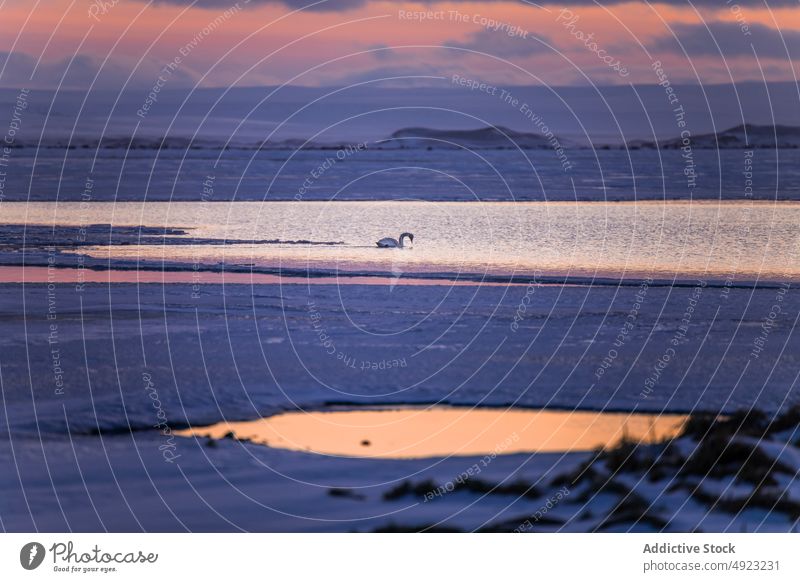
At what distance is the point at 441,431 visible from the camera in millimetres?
9336

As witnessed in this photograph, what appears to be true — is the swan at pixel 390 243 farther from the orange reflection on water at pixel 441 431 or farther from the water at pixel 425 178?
the orange reflection on water at pixel 441 431

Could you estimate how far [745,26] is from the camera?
10.8m

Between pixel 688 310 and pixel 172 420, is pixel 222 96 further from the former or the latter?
pixel 688 310

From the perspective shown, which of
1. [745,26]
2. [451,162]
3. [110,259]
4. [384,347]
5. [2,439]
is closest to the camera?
[2,439]

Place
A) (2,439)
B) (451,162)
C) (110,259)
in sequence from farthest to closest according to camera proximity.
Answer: (451,162), (110,259), (2,439)

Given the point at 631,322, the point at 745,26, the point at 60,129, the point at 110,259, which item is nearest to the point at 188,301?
the point at 110,259

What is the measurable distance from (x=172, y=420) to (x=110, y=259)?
3.24m

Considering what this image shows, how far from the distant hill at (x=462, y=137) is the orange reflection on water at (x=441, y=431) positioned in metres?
3.47

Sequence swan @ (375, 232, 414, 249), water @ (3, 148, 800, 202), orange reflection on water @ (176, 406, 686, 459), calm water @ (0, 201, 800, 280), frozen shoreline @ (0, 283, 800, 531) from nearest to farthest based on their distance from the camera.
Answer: frozen shoreline @ (0, 283, 800, 531), orange reflection on water @ (176, 406, 686, 459), calm water @ (0, 201, 800, 280), swan @ (375, 232, 414, 249), water @ (3, 148, 800, 202)

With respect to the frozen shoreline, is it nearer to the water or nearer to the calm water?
the calm water

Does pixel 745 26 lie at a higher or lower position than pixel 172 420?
higher
